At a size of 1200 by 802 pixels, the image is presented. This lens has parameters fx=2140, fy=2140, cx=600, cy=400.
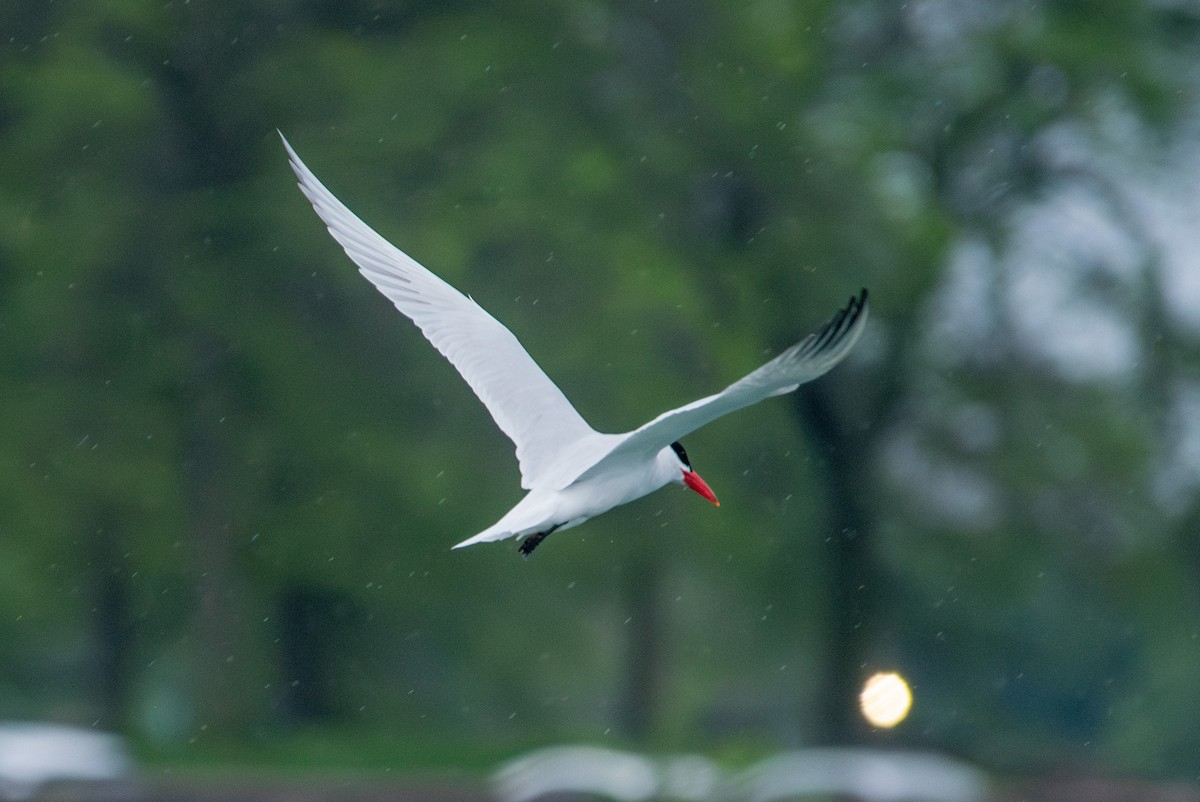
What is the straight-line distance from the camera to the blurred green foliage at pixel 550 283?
21109 millimetres

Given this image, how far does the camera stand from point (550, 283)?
21328mm

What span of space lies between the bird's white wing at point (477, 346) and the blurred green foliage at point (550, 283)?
400 inches

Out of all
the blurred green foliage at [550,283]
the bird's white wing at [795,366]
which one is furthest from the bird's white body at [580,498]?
the blurred green foliage at [550,283]

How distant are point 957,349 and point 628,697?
7.89 m

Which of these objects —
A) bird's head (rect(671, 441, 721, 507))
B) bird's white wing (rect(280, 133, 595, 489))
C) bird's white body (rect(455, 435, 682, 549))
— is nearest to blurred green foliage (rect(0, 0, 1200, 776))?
bird's white wing (rect(280, 133, 595, 489))

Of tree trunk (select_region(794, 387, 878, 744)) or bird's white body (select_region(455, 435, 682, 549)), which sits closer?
bird's white body (select_region(455, 435, 682, 549))

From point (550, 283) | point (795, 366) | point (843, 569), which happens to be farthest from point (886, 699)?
point (795, 366)

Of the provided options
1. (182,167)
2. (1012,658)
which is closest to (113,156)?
(182,167)

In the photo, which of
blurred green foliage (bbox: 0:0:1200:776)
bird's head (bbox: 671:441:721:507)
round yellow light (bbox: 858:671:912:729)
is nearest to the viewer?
bird's head (bbox: 671:441:721:507)

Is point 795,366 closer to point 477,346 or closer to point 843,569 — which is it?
point 477,346

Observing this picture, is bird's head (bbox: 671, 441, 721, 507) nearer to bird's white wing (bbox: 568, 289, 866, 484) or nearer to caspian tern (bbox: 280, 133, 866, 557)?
caspian tern (bbox: 280, 133, 866, 557)

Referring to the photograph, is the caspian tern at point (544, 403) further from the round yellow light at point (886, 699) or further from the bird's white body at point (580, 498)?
the round yellow light at point (886, 699)

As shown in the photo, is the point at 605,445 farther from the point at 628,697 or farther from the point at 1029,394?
the point at 628,697

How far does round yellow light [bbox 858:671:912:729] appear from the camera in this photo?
62.0 ft
